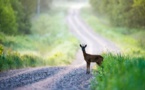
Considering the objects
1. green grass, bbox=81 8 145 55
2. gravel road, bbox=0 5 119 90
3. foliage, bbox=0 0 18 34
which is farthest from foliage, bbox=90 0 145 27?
gravel road, bbox=0 5 119 90

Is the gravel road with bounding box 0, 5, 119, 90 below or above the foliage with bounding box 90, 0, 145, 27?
below

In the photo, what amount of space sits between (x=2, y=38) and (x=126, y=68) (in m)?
17.5

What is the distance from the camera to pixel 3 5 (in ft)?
93.4

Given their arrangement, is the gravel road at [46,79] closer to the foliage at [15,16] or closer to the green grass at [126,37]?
the green grass at [126,37]

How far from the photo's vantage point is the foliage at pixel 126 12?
92.0 ft

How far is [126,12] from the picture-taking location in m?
33.4

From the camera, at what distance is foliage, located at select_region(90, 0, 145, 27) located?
2803 centimetres

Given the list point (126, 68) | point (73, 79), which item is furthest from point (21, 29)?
point (126, 68)

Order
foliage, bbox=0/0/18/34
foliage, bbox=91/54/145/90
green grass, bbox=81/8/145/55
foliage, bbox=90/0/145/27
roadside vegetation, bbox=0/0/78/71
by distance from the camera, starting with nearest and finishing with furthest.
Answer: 1. foliage, bbox=91/54/145/90
2. roadside vegetation, bbox=0/0/78/71
3. green grass, bbox=81/8/145/55
4. foliage, bbox=90/0/145/27
5. foliage, bbox=0/0/18/34

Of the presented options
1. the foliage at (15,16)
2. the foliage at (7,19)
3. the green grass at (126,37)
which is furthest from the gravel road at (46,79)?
the foliage at (15,16)

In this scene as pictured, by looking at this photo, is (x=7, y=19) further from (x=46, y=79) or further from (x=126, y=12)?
(x=46, y=79)

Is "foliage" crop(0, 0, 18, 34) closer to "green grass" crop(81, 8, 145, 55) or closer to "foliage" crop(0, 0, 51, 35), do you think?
"foliage" crop(0, 0, 51, 35)

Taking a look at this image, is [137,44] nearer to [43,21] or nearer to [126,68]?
[126,68]

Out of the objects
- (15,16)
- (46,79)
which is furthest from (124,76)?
(15,16)
